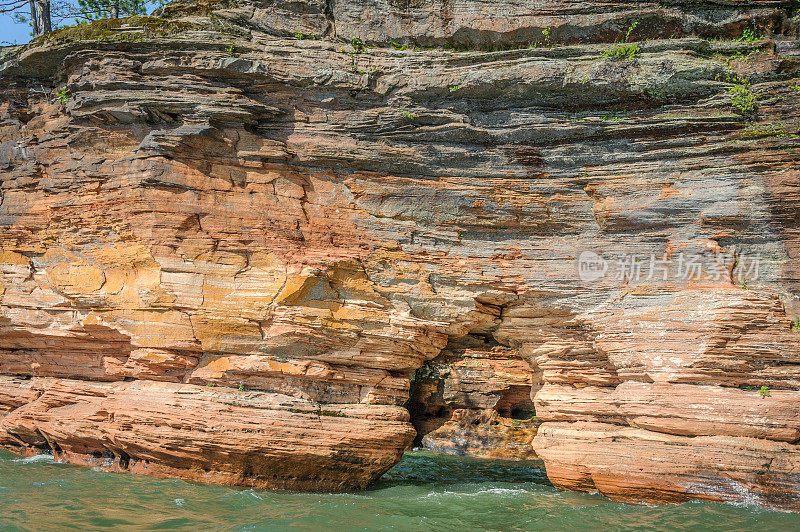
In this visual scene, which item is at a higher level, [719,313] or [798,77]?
[798,77]

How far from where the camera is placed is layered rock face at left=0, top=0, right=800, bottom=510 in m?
9.28

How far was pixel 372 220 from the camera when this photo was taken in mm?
10539

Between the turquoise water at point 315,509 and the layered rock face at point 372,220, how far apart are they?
21.5 inches

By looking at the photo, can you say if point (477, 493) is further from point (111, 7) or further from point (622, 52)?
point (111, 7)

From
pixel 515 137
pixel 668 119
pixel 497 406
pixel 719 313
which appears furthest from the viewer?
pixel 497 406

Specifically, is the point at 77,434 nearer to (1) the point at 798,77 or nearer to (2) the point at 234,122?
(2) the point at 234,122

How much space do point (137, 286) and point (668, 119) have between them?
10376 mm

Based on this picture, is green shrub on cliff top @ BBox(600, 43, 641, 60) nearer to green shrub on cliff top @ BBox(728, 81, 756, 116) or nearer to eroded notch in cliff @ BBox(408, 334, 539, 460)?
green shrub on cliff top @ BBox(728, 81, 756, 116)

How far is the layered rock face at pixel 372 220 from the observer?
928 centimetres

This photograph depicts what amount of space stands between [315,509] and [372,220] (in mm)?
5295

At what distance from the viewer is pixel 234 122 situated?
33.6 ft

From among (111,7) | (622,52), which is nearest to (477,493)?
(622,52)

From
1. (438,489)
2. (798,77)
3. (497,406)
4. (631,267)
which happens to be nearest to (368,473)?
(438,489)

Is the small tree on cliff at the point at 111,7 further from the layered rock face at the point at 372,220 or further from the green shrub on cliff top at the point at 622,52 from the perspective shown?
the green shrub on cliff top at the point at 622,52
